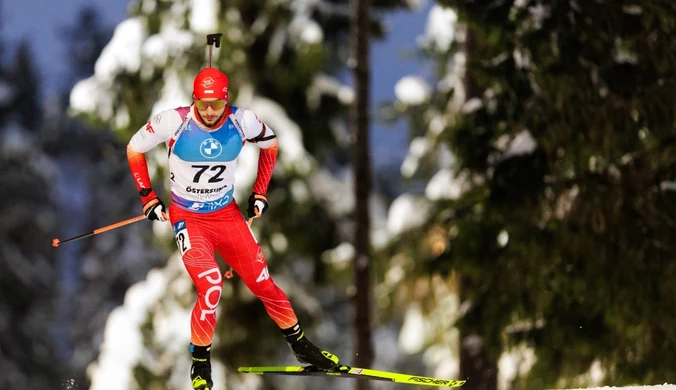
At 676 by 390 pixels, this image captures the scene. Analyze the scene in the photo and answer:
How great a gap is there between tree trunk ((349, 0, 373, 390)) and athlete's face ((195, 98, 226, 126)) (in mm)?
4840

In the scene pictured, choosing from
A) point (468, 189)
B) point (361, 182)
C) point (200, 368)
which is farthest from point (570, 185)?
point (200, 368)

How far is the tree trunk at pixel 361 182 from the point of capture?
1080 centimetres

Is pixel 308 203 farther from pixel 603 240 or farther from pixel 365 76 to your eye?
pixel 603 240

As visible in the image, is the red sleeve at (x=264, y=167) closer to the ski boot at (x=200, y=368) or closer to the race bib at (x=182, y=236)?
the race bib at (x=182, y=236)

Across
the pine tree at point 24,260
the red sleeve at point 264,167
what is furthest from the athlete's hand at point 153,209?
the pine tree at point 24,260

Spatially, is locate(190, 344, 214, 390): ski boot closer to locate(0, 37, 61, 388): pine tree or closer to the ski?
the ski

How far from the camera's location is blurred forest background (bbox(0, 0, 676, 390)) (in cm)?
1012

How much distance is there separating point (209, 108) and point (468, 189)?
5.04 meters

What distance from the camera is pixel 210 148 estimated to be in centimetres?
618

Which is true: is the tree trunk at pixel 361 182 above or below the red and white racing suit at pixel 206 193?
above

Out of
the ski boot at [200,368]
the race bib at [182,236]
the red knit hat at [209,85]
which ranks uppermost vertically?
the red knit hat at [209,85]

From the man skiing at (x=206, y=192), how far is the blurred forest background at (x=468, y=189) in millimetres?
4068

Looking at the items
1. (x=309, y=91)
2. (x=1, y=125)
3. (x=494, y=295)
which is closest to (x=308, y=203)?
(x=309, y=91)

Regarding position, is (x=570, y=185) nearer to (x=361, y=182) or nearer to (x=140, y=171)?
(x=361, y=182)
